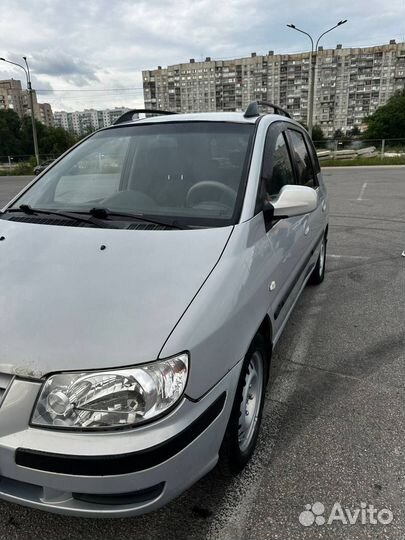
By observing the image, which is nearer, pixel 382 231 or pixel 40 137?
pixel 382 231

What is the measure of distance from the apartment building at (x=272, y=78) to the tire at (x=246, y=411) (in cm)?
7963

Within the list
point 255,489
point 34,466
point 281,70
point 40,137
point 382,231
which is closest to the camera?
point 34,466

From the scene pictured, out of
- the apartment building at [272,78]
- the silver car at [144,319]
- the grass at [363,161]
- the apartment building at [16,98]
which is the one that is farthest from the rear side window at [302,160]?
the apartment building at [16,98]

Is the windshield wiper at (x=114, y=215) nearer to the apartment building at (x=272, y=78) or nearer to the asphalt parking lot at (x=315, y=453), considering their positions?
the asphalt parking lot at (x=315, y=453)

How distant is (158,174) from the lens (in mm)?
2695

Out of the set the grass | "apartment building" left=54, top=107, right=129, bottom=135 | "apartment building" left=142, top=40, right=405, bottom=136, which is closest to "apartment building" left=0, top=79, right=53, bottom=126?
"apartment building" left=54, top=107, right=129, bottom=135

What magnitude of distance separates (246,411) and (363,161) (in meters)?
27.4

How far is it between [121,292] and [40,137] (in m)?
61.7

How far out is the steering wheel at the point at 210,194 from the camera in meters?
2.36

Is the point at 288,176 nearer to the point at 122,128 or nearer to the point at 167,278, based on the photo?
the point at 122,128

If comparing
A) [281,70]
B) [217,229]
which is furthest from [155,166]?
[281,70]

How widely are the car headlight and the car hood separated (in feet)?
0.13

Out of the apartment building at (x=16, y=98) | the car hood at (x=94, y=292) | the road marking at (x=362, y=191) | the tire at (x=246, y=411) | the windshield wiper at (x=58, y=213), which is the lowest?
the road marking at (x=362, y=191)

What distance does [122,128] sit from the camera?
126 inches
